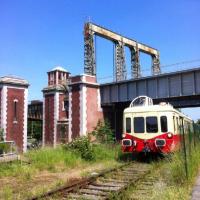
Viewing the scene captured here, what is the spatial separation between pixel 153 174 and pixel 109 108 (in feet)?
96.6

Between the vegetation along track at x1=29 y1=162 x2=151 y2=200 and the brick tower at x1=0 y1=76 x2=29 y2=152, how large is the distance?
80.5 ft

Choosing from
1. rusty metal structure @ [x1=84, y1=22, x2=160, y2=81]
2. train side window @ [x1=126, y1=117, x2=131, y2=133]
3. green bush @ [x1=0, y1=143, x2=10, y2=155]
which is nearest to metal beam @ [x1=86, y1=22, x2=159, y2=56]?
rusty metal structure @ [x1=84, y1=22, x2=160, y2=81]

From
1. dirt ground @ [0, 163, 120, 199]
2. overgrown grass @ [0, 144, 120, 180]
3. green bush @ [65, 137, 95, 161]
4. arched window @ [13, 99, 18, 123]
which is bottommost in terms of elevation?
dirt ground @ [0, 163, 120, 199]

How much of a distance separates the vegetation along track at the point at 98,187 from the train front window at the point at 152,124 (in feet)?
13.7

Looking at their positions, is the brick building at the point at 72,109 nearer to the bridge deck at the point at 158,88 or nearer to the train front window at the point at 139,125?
the bridge deck at the point at 158,88

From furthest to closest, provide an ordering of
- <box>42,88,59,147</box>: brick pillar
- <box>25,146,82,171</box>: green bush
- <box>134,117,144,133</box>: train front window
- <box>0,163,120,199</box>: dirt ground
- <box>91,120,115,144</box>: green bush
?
1. <box>42,88,59,147</box>: brick pillar
2. <box>91,120,115,144</box>: green bush
3. <box>134,117,144,133</box>: train front window
4. <box>25,146,82,171</box>: green bush
5. <box>0,163,120,199</box>: dirt ground

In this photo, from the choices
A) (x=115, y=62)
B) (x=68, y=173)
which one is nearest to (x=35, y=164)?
(x=68, y=173)

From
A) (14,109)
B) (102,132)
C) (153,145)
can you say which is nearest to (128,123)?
(153,145)

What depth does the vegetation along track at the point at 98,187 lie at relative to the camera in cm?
881

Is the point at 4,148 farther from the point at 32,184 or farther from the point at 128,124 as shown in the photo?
the point at 32,184

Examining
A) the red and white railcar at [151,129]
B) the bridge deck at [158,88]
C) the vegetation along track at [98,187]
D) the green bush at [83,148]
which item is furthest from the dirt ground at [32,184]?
the bridge deck at [158,88]

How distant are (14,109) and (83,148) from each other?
20636 millimetres

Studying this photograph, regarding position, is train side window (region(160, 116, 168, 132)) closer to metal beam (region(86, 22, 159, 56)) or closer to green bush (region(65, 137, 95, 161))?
green bush (region(65, 137, 95, 161))

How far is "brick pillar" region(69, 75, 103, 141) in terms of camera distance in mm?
37594
